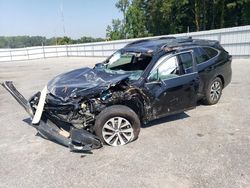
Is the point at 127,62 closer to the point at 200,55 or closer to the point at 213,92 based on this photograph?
the point at 200,55

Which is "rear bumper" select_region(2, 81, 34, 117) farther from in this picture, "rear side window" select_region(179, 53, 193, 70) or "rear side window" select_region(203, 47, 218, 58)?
"rear side window" select_region(203, 47, 218, 58)

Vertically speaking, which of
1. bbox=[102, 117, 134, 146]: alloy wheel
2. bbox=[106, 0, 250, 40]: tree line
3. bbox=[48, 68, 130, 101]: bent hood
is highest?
bbox=[106, 0, 250, 40]: tree line

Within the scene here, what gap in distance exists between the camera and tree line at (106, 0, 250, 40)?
116ft

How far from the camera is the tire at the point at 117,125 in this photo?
4180 millimetres

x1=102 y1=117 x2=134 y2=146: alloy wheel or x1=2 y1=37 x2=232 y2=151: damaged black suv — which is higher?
x1=2 y1=37 x2=232 y2=151: damaged black suv

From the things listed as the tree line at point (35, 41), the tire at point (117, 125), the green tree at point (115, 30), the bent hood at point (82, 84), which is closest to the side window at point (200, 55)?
the bent hood at point (82, 84)

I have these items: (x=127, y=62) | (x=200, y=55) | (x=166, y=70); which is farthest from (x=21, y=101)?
(x=200, y=55)

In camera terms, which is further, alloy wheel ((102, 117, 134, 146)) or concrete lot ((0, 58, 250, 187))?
alloy wheel ((102, 117, 134, 146))

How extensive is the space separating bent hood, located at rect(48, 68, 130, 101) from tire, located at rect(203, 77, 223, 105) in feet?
8.14

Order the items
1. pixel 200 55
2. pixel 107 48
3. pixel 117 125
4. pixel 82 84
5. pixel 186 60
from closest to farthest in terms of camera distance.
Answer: pixel 117 125 < pixel 82 84 < pixel 186 60 < pixel 200 55 < pixel 107 48

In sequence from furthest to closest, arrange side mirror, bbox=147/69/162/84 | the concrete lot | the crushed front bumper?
1. side mirror, bbox=147/69/162/84
2. the crushed front bumper
3. the concrete lot

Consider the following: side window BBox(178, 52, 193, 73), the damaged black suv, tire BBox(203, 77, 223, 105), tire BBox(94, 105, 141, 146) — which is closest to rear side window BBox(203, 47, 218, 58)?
the damaged black suv

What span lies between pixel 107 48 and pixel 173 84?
2151 centimetres

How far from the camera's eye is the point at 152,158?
3846 millimetres
